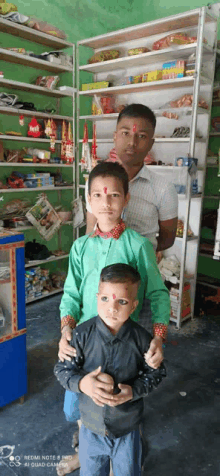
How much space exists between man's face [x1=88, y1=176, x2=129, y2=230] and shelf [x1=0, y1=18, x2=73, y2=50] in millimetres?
2769

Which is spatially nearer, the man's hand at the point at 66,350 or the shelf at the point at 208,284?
the man's hand at the point at 66,350

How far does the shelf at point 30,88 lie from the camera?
3.34 m

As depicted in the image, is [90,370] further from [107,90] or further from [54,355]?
[107,90]

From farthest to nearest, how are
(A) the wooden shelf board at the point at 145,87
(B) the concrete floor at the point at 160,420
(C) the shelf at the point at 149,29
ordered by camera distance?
(A) the wooden shelf board at the point at 145,87, (C) the shelf at the point at 149,29, (B) the concrete floor at the point at 160,420

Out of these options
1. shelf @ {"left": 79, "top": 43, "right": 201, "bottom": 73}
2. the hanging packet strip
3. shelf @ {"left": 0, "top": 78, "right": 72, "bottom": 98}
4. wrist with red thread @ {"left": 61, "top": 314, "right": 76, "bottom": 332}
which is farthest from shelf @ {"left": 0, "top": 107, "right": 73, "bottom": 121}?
wrist with red thread @ {"left": 61, "top": 314, "right": 76, "bottom": 332}

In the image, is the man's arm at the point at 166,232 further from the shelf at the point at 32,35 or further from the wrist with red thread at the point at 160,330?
the shelf at the point at 32,35

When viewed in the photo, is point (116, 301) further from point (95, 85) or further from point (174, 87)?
point (95, 85)

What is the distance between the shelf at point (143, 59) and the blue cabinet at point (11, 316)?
2.35m

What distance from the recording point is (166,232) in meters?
1.68

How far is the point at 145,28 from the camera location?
3428 millimetres

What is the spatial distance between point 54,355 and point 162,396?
3.16ft

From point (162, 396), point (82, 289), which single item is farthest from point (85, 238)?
point (162, 396)

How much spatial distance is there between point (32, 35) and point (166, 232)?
2990 mm

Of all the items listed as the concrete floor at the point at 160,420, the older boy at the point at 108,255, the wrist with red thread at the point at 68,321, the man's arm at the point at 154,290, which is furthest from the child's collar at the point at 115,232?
the concrete floor at the point at 160,420
